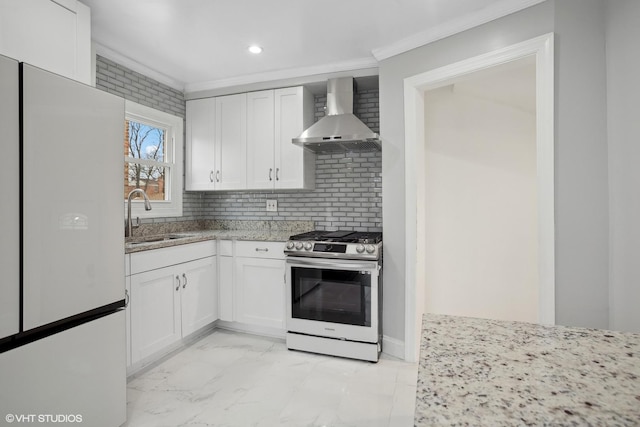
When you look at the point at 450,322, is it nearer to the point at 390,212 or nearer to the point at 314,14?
the point at 390,212

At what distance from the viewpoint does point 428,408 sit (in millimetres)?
521

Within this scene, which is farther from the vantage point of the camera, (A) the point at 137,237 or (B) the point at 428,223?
(B) the point at 428,223

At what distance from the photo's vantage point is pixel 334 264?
2703 millimetres

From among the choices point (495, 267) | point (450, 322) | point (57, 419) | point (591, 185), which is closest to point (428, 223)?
point (495, 267)

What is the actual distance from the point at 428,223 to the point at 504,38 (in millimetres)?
1791

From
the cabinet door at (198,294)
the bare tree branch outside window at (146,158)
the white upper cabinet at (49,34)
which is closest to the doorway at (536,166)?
the cabinet door at (198,294)

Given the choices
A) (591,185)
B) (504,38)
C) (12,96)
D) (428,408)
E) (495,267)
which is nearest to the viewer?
(428,408)

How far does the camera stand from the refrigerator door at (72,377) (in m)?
1.35

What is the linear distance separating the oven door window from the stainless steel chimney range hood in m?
1.09

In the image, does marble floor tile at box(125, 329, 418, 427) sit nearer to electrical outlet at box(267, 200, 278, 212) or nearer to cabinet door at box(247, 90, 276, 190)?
electrical outlet at box(267, 200, 278, 212)

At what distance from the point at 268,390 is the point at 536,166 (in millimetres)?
2462

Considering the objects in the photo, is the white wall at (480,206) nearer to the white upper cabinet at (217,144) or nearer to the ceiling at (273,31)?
the ceiling at (273,31)

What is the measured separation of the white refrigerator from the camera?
4.40ft

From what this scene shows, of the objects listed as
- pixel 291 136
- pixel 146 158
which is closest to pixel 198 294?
pixel 146 158
